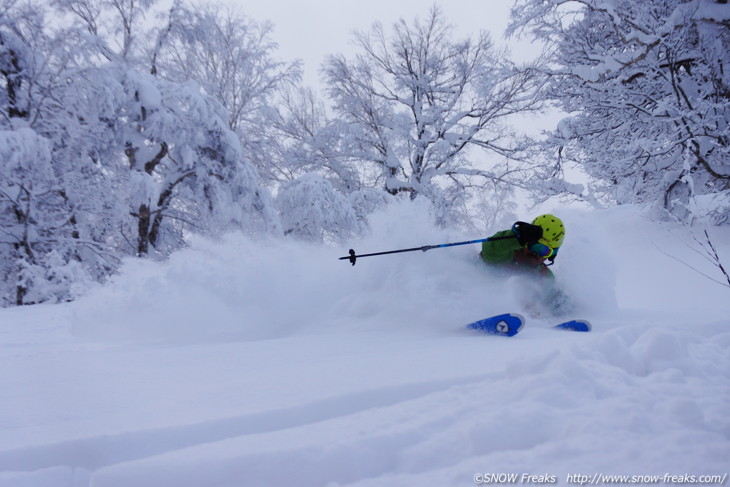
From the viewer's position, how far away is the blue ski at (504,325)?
3.25m

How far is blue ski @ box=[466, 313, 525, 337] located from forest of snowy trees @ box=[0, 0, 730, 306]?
14.6 feet

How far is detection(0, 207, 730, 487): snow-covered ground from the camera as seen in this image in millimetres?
1181

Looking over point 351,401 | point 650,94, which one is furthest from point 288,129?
point 351,401

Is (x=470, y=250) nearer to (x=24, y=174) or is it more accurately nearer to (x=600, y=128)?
(x=600, y=128)

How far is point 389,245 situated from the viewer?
4.40 metres

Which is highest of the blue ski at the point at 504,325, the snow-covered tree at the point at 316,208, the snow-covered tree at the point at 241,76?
the snow-covered tree at the point at 241,76

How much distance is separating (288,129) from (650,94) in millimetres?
9801

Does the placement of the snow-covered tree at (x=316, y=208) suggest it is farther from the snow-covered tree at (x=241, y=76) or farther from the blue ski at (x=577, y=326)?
the blue ski at (x=577, y=326)

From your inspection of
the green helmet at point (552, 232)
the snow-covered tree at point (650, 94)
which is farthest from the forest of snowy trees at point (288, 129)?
the green helmet at point (552, 232)

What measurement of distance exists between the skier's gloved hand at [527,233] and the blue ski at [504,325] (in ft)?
4.15

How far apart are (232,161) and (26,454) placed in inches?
342

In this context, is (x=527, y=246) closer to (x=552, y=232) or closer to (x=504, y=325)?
(x=552, y=232)

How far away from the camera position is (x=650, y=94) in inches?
272

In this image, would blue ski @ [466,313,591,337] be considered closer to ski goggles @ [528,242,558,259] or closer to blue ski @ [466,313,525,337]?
blue ski @ [466,313,525,337]
